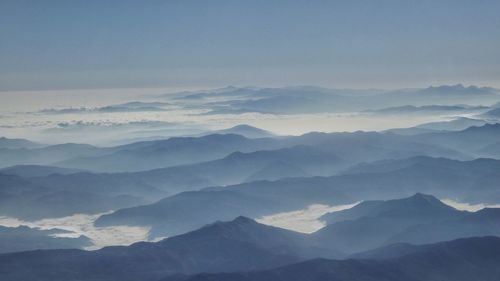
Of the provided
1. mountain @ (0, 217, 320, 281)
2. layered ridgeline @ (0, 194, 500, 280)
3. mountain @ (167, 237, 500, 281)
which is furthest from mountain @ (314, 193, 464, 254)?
mountain @ (167, 237, 500, 281)

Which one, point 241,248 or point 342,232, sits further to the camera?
point 342,232

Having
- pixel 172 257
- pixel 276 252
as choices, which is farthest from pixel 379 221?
pixel 172 257

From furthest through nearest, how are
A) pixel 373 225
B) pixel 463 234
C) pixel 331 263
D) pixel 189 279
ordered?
pixel 373 225, pixel 463 234, pixel 331 263, pixel 189 279

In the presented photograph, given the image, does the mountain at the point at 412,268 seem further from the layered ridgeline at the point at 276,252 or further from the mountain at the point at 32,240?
the mountain at the point at 32,240

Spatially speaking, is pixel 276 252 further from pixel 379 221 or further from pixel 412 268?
pixel 379 221

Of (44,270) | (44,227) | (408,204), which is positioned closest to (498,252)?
(408,204)

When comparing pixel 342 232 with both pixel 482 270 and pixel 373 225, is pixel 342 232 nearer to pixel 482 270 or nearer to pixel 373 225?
pixel 373 225

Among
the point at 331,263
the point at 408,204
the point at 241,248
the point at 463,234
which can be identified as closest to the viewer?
the point at 331,263
